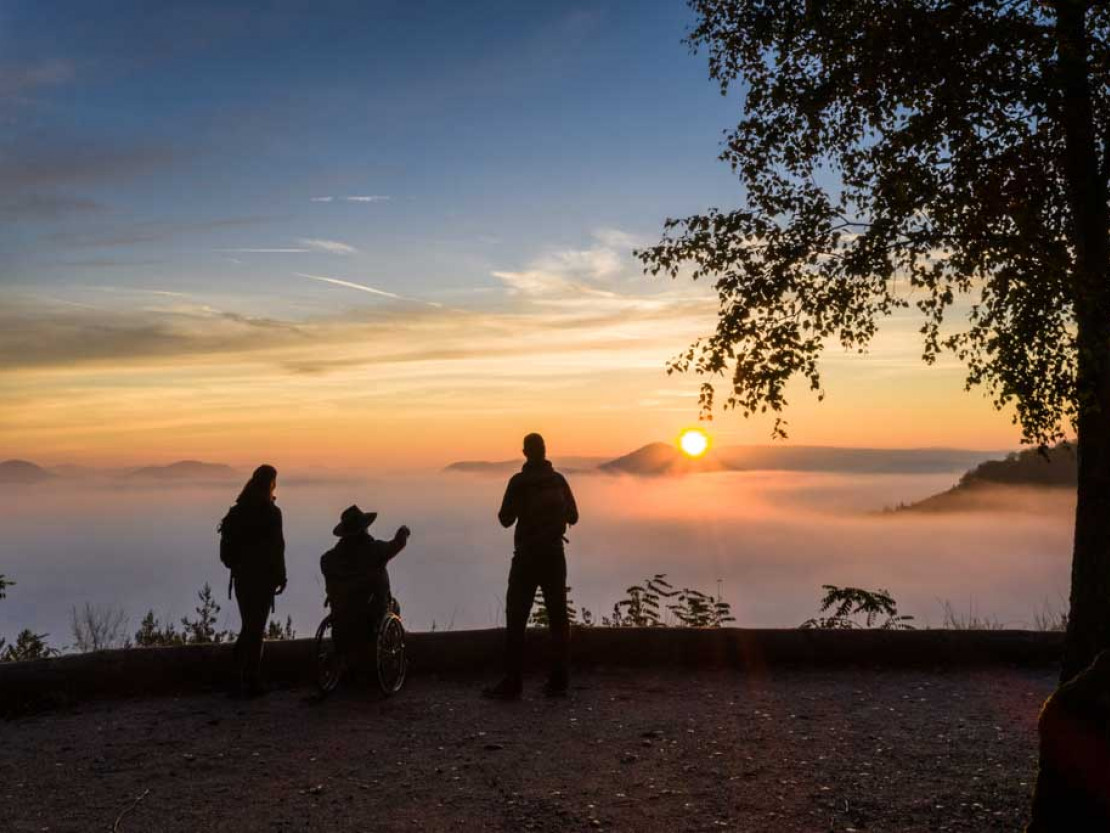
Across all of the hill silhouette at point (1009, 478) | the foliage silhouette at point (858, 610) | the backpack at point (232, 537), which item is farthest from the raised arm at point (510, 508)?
the hill silhouette at point (1009, 478)

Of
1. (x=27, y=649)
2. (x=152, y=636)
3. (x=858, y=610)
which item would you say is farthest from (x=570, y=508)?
(x=27, y=649)

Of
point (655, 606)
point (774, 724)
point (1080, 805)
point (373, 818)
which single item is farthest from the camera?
point (655, 606)

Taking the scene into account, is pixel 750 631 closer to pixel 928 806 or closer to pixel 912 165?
pixel 928 806

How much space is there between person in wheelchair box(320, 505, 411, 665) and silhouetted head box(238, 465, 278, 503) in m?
0.81

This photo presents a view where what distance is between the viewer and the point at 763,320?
9.55 metres

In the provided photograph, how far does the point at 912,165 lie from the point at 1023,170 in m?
0.97

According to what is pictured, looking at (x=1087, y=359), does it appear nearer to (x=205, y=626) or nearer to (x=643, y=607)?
(x=643, y=607)

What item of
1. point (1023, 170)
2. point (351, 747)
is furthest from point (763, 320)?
point (351, 747)

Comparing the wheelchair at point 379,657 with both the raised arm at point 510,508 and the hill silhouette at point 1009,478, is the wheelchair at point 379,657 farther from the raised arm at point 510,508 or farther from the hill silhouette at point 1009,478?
the hill silhouette at point 1009,478

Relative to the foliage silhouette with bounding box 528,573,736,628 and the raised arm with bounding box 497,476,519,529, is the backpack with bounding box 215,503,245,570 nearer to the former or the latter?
the raised arm with bounding box 497,476,519,529

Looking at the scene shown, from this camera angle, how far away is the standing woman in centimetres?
991

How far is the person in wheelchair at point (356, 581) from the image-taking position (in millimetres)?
9742

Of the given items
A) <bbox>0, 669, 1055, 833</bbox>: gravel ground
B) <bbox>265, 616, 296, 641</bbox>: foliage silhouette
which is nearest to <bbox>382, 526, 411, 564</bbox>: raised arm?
<bbox>0, 669, 1055, 833</bbox>: gravel ground

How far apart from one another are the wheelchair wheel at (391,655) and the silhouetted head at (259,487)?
1.74 meters
